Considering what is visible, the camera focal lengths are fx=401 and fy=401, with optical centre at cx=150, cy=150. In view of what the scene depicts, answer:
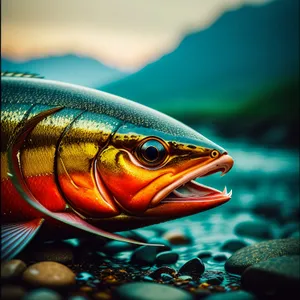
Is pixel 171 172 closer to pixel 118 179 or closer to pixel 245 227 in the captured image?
pixel 118 179

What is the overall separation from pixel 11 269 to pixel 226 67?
160699mm

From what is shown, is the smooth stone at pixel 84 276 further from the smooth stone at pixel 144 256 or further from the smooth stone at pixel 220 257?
the smooth stone at pixel 220 257

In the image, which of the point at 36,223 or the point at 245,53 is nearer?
the point at 36,223

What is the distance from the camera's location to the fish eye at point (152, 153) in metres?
3.23

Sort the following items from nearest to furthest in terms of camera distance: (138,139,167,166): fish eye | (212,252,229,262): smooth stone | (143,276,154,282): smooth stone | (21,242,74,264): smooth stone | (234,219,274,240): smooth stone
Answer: (138,139,167,166): fish eye → (143,276,154,282): smooth stone → (21,242,74,264): smooth stone → (212,252,229,262): smooth stone → (234,219,274,240): smooth stone

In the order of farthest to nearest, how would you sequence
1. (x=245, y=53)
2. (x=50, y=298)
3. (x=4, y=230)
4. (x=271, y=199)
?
(x=245, y=53) < (x=271, y=199) < (x=4, y=230) < (x=50, y=298)

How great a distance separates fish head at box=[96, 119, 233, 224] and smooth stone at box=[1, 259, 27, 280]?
0.87m

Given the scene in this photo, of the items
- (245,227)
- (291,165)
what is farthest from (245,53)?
(245,227)

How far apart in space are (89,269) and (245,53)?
17008 cm

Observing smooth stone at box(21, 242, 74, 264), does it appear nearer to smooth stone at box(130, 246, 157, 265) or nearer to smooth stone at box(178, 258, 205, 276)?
smooth stone at box(130, 246, 157, 265)

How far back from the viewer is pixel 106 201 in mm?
3244

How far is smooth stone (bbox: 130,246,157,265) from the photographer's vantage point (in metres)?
4.05

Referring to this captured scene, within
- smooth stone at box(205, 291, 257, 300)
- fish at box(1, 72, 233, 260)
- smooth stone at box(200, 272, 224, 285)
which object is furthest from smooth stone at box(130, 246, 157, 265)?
smooth stone at box(205, 291, 257, 300)

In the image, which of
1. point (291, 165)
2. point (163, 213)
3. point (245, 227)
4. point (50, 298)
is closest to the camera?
point (50, 298)
